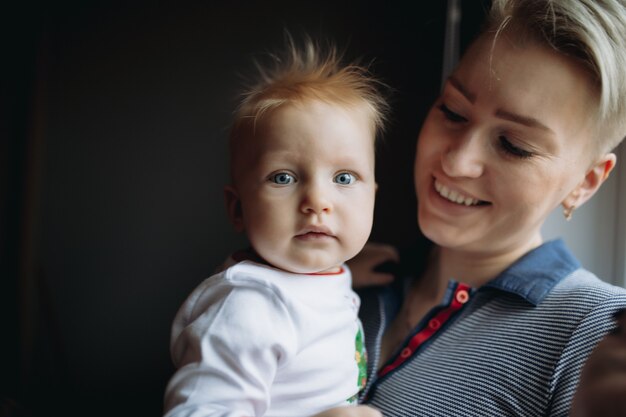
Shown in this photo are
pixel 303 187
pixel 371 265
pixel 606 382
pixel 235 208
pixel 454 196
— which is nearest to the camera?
pixel 606 382

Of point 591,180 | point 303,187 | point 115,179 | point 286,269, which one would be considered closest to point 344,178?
point 303,187

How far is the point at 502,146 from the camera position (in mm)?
1202

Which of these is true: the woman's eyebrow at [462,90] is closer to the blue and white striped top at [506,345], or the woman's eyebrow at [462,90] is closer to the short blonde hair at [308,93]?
the short blonde hair at [308,93]

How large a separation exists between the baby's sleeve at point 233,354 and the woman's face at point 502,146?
1.49ft

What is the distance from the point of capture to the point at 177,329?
1037 millimetres

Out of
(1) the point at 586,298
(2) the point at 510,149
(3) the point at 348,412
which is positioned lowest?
(3) the point at 348,412

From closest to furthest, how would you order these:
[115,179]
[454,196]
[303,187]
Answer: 1. [303,187]
2. [454,196]
3. [115,179]

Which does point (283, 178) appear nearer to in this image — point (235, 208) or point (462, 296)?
point (235, 208)

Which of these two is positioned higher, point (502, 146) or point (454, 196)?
point (502, 146)

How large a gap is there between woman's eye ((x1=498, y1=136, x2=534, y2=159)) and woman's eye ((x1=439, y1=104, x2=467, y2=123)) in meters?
0.10

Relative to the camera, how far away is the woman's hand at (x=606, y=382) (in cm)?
64

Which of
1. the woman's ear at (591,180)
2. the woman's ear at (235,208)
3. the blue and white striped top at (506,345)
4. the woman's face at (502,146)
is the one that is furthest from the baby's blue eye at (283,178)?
the woman's ear at (591,180)

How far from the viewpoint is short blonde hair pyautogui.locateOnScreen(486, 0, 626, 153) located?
1.11 m

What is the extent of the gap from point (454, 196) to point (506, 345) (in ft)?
1.00
